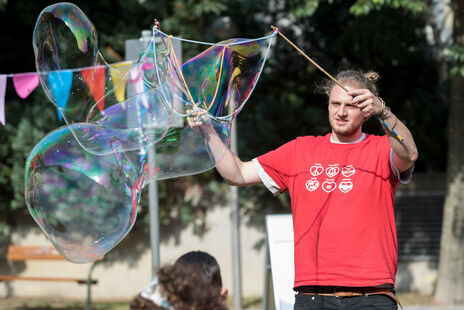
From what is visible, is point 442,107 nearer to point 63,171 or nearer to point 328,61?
point 328,61

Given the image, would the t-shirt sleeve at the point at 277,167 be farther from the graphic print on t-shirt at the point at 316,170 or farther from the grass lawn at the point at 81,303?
the grass lawn at the point at 81,303

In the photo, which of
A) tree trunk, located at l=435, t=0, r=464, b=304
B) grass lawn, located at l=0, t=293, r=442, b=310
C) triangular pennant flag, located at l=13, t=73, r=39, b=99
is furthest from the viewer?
grass lawn, located at l=0, t=293, r=442, b=310

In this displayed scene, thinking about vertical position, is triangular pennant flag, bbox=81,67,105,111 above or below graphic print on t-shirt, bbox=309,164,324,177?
above

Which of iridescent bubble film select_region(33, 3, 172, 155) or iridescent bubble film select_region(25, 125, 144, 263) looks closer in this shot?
iridescent bubble film select_region(25, 125, 144, 263)

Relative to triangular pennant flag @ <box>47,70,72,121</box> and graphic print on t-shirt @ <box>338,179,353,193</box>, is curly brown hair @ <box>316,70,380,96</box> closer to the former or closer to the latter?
graphic print on t-shirt @ <box>338,179,353,193</box>

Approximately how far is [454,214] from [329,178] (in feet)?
18.1

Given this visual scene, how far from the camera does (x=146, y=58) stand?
382 cm

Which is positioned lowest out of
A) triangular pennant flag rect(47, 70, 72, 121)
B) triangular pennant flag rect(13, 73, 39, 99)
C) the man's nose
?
the man's nose

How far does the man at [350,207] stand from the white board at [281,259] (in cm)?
110

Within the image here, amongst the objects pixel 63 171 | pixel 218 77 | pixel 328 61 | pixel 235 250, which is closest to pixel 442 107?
pixel 328 61

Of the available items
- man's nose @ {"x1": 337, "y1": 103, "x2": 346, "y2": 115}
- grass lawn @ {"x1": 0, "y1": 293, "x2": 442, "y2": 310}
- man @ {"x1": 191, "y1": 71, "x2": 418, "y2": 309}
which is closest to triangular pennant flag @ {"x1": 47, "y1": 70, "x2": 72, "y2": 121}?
man @ {"x1": 191, "y1": 71, "x2": 418, "y2": 309}

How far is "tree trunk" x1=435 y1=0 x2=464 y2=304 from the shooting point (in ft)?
25.4

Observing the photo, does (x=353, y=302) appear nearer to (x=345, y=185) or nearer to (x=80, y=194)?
(x=345, y=185)

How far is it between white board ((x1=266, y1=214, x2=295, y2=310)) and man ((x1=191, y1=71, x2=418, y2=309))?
1.10 m
